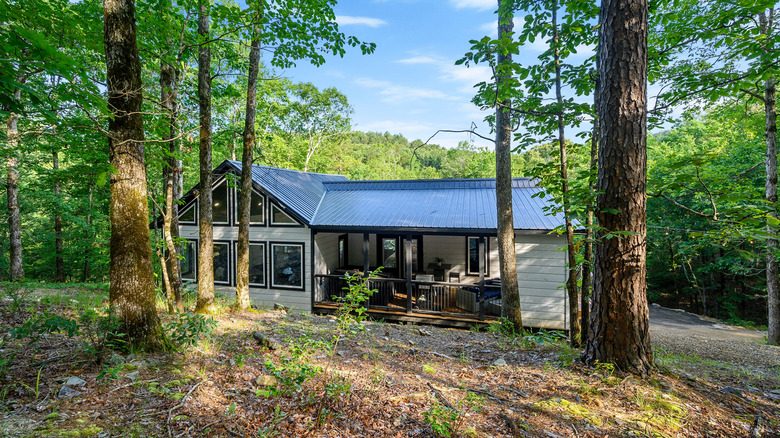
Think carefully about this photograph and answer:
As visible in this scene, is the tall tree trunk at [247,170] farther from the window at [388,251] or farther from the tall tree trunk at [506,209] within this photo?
the window at [388,251]

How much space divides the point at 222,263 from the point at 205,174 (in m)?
6.27

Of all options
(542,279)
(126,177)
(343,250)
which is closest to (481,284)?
(542,279)

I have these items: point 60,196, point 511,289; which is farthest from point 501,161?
point 60,196

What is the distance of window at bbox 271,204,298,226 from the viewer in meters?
11.2

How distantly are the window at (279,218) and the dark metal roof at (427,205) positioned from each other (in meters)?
0.90

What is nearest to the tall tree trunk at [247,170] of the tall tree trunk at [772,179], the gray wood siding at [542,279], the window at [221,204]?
the window at [221,204]

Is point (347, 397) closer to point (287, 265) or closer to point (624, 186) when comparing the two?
point (624, 186)

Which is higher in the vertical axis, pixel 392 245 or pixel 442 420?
pixel 392 245

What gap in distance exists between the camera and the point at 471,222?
→ 9703mm

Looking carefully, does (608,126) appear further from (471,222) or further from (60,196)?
(60,196)

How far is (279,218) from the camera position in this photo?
1132cm

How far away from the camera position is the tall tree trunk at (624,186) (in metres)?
Result: 3.15

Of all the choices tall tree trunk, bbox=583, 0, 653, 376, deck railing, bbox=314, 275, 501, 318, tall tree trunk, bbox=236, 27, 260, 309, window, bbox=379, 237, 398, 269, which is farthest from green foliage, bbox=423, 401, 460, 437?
window, bbox=379, 237, 398, 269

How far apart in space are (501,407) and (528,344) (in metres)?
2.79
